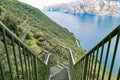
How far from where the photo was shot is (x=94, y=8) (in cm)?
11012

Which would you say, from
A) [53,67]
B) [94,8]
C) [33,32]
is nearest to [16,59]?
[53,67]

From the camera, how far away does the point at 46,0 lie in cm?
12962

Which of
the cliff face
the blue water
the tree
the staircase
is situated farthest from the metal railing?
the cliff face

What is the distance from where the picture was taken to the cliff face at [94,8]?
109188mm

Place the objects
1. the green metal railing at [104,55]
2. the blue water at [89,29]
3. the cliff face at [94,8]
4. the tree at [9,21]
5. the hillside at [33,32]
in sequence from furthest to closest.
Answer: the cliff face at [94,8], the blue water at [89,29], the hillside at [33,32], the tree at [9,21], the green metal railing at [104,55]

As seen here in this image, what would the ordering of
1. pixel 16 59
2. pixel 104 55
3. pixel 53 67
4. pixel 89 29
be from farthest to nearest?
pixel 89 29 < pixel 53 67 < pixel 104 55 < pixel 16 59

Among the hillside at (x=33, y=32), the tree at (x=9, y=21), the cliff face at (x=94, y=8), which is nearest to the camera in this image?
the tree at (x=9, y=21)

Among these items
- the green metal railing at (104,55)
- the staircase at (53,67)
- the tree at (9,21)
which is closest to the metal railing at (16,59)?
the staircase at (53,67)

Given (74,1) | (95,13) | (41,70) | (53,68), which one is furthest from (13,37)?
(74,1)

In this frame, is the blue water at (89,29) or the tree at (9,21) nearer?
the tree at (9,21)

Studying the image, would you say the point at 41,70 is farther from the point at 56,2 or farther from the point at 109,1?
the point at 56,2

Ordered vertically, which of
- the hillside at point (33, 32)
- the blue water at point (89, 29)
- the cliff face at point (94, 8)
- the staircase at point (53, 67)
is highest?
the staircase at point (53, 67)

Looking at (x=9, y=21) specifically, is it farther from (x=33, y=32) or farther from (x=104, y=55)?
(x=104, y=55)

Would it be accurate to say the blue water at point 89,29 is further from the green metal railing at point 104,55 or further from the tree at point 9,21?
the green metal railing at point 104,55
